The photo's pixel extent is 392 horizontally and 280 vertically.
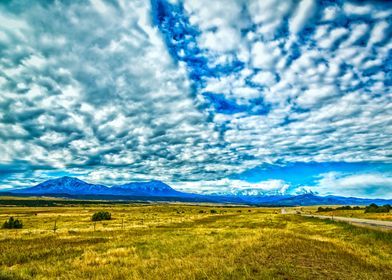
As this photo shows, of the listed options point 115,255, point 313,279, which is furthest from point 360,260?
point 115,255

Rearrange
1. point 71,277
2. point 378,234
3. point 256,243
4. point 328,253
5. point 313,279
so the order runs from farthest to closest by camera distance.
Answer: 1. point 378,234
2. point 256,243
3. point 328,253
4. point 71,277
5. point 313,279

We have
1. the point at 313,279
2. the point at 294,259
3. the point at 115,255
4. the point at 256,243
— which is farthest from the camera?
the point at 256,243

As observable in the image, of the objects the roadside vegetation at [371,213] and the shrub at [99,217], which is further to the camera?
the shrub at [99,217]

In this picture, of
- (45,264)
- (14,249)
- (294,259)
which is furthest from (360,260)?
(14,249)

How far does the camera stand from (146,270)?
1577cm

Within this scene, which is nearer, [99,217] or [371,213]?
[99,217]

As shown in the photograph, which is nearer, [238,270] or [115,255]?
[238,270]

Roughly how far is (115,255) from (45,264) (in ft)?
15.3

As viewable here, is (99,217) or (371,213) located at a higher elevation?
(371,213)

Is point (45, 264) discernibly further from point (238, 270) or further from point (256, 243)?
point (256, 243)

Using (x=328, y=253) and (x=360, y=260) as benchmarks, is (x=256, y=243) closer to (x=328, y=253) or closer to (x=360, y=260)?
(x=328, y=253)

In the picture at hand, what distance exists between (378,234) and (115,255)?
23356 mm

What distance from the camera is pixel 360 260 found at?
17.9 m

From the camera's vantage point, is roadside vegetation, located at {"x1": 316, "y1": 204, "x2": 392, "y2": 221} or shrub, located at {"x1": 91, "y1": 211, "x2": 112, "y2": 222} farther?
shrub, located at {"x1": 91, "y1": 211, "x2": 112, "y2": 222}
